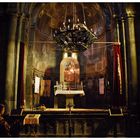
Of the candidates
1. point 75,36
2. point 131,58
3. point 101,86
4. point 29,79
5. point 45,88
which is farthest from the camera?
point 45,88

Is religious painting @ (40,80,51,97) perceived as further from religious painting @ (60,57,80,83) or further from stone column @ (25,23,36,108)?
stone column @ (25,23,36,108)

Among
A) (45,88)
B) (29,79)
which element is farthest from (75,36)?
(45,88)

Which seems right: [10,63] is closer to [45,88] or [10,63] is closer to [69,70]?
[45,88]

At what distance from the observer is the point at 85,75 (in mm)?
14828

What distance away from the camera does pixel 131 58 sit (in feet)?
32.6

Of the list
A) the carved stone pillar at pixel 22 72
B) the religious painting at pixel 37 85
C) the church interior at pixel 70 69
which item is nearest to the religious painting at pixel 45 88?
the church interior at pixel 70 69

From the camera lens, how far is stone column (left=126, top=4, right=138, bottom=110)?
9602 millimetres

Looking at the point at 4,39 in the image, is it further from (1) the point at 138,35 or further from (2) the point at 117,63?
(1) the point at 138,35

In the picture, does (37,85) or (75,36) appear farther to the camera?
(37,85)

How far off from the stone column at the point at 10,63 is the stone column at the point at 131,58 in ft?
18.5

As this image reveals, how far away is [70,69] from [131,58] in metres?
5.69

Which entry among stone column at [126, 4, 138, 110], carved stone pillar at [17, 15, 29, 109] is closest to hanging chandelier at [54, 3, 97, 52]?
stone column at [126, 4, 138, 110]

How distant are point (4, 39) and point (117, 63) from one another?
5789mm

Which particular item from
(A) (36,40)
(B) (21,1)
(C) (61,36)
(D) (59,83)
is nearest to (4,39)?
(B) (21,1)
